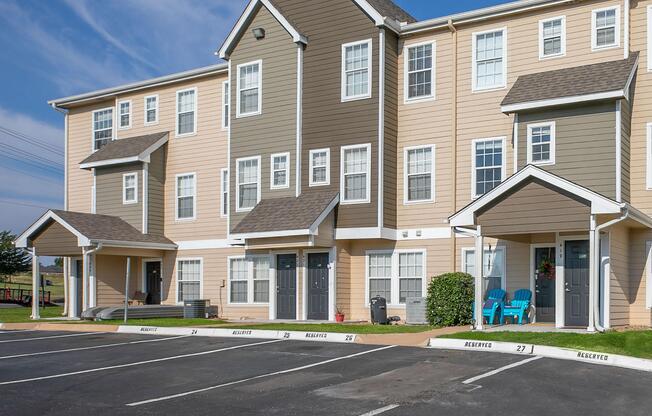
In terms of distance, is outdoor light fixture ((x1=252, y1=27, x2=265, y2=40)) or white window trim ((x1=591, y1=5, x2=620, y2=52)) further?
outdoor light fixture ((x1=252, y1=27, x2=265, y2=40))

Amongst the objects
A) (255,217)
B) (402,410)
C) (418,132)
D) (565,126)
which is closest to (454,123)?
(418,132)

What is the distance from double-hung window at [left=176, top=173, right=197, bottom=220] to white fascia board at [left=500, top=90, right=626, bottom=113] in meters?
13.7

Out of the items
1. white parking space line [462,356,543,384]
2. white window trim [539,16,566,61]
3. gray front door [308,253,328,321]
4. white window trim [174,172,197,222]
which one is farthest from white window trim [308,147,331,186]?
white parking space line [462,356,543,384]

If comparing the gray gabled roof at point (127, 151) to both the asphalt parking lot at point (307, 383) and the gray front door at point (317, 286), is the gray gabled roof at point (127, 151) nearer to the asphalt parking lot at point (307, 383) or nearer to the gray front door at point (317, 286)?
the gray front door at point (317, 286)

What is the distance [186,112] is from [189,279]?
6716mm

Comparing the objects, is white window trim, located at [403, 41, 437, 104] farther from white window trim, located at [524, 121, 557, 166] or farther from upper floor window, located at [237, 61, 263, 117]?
upper floor window, located at [237, 61, 263, 117]

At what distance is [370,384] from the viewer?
Answer: 41.5 ft

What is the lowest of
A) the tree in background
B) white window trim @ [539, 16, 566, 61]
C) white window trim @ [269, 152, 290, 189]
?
the tree in background

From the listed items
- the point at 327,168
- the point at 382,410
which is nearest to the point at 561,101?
the point at 327,168

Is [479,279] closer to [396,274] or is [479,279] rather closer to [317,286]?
[396,274]

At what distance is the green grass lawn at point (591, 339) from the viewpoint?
16109mm

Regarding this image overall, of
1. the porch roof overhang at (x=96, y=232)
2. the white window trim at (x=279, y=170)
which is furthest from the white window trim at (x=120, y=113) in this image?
the white window trim at (x=279, y=170)

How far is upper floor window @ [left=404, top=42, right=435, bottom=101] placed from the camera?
81.9ft

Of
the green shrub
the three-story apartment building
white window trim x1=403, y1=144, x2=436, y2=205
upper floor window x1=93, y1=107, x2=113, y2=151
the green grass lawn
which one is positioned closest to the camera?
the green grass lawn
